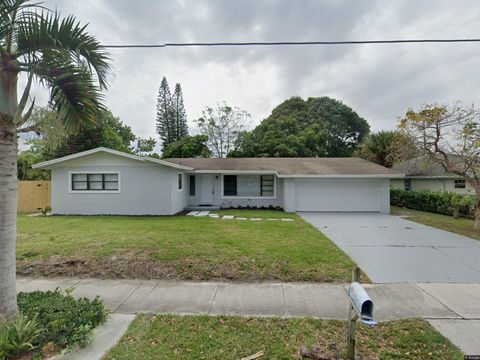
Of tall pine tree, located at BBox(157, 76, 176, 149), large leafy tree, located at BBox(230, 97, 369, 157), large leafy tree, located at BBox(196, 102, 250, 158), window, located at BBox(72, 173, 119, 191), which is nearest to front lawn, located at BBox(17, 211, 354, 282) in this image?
window, located at BBox(72, 173, 119, 191)

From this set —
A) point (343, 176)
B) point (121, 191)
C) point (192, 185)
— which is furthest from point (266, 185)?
point (121, 191)

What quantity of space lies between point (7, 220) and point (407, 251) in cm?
848

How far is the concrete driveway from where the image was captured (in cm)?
529

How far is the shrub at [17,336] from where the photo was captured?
262 centimetres

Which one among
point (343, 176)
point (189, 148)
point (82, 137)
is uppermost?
point (82, 137)

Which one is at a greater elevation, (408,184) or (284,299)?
(408,184)

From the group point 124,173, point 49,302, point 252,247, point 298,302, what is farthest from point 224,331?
point 124,173

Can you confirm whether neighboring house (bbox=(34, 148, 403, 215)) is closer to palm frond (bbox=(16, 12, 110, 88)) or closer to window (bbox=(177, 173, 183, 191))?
window (bbox=(177, 173, 183, 191))

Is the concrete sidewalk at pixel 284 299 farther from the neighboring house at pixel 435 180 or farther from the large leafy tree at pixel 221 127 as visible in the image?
the large leafy tree at pixel 221 127

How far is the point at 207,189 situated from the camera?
16.4 m

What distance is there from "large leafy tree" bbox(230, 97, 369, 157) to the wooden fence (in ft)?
65.7

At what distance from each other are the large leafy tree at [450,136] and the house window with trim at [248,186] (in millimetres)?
7929

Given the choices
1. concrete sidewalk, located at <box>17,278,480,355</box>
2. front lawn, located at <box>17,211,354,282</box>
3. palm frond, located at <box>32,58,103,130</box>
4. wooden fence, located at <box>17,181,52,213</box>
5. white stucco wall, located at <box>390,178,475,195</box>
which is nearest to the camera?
palm frond, located at <box>32,58,103,130</box>

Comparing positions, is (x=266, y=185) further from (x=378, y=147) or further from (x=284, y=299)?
(x=284, y=299)
